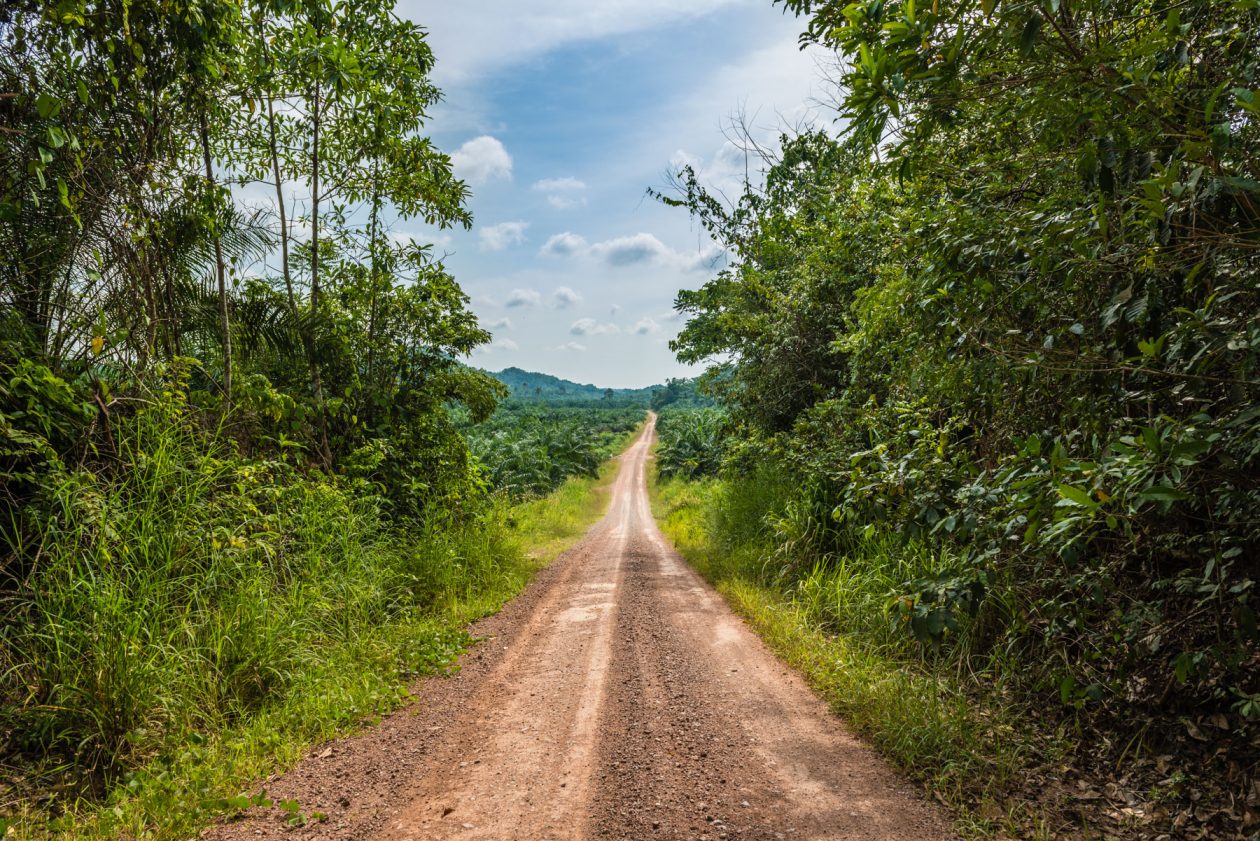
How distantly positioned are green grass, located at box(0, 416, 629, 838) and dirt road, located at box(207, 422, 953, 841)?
14.7 inches

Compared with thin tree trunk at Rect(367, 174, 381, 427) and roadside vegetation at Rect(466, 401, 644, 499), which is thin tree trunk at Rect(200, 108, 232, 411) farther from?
roadside vegetation at Rect(466, 401, 644, 499)

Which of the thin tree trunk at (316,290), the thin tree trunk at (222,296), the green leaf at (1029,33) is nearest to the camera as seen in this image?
the green leaf at (1029,33)

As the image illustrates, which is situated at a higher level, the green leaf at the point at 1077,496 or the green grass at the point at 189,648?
the green leaf at the point at 1077,496

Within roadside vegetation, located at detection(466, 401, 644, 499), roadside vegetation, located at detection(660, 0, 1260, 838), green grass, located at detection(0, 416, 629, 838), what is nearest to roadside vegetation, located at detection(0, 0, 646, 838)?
green grass, located at detection(0, 416, 629, 838)

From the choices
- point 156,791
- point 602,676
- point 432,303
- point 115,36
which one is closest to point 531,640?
point 602,676

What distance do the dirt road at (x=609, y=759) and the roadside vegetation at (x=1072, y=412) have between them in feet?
1.64

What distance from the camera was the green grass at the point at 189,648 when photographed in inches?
134

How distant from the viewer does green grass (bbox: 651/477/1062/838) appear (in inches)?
134

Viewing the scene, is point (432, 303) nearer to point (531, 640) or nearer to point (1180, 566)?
point (531, 640)

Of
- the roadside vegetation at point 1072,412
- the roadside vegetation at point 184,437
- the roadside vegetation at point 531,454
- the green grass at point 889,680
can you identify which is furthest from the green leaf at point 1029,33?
the roadside vegetation at point 531,454

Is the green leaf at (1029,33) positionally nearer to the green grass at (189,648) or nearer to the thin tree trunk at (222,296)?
the green grass at (189,648)

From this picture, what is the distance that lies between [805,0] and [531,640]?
19.4 ft

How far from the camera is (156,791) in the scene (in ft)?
10.8

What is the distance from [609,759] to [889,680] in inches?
85.2
